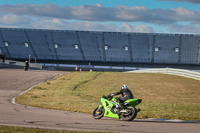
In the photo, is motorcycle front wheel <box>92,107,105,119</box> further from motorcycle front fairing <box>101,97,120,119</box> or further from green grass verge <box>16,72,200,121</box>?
green grass verge <box>16,72,200,121</box>

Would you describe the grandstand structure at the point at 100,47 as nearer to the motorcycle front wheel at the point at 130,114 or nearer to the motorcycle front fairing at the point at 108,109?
the motorcycle front fairing at the point at 108,109

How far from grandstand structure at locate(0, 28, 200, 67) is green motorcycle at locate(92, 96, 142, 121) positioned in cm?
7051

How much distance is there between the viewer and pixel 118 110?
13367 mm

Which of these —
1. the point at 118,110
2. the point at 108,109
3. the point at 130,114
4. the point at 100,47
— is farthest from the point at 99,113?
the point at 100,47

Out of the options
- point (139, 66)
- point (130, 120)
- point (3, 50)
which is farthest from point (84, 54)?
point (130, 120)

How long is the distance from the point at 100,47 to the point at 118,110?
2957 inches

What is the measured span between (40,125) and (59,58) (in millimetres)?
73730

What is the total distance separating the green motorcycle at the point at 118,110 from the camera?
13.1 metres

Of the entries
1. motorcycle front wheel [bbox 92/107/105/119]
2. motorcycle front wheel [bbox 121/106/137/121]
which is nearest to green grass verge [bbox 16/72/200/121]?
motorcycle front wheel [bbox 121/106/137/121]

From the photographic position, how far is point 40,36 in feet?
303

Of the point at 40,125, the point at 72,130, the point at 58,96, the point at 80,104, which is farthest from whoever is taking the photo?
the point at 58,96

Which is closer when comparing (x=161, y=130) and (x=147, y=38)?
(x=161, y=130)

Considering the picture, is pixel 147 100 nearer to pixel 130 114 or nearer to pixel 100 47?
pixel 130 114

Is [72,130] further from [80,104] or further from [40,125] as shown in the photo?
[80,104]
